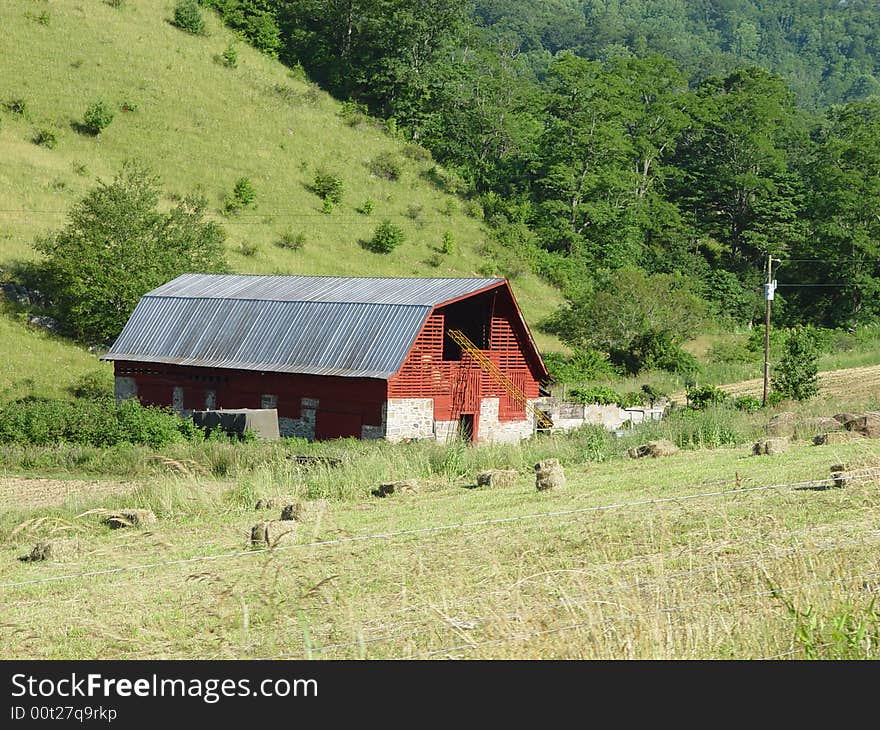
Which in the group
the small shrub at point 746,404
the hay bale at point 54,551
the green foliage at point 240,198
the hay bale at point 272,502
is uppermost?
the green foliage at point 240,198

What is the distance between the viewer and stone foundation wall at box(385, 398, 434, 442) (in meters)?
36.2

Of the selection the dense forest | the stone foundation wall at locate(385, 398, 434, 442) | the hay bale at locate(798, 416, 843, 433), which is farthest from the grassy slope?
the hay bale at locate(798, 416, 843, 433)

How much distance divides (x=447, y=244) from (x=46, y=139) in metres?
23.0

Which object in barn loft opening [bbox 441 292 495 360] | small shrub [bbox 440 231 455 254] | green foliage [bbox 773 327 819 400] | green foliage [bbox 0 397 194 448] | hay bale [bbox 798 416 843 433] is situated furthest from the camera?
small shrub [bbox 440 231 455 254]

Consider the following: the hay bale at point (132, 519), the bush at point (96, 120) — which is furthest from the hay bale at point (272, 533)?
the bush at point (96, 120)

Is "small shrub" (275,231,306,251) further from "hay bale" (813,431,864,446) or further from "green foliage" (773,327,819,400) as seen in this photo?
"hay bale" (813,431,864,446)

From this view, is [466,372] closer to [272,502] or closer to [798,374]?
[798,374]

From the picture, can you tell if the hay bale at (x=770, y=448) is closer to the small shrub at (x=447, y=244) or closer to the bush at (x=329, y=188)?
the small shrub at (x=447, y=244)

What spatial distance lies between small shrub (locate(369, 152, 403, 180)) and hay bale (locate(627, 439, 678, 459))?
59.4 m

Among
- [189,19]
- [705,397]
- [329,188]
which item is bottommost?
[705,397]

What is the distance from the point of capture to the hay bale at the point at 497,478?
19.7m

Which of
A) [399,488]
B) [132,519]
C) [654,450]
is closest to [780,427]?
[654,450]

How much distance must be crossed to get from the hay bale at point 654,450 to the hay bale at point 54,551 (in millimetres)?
10559

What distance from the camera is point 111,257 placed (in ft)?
167
